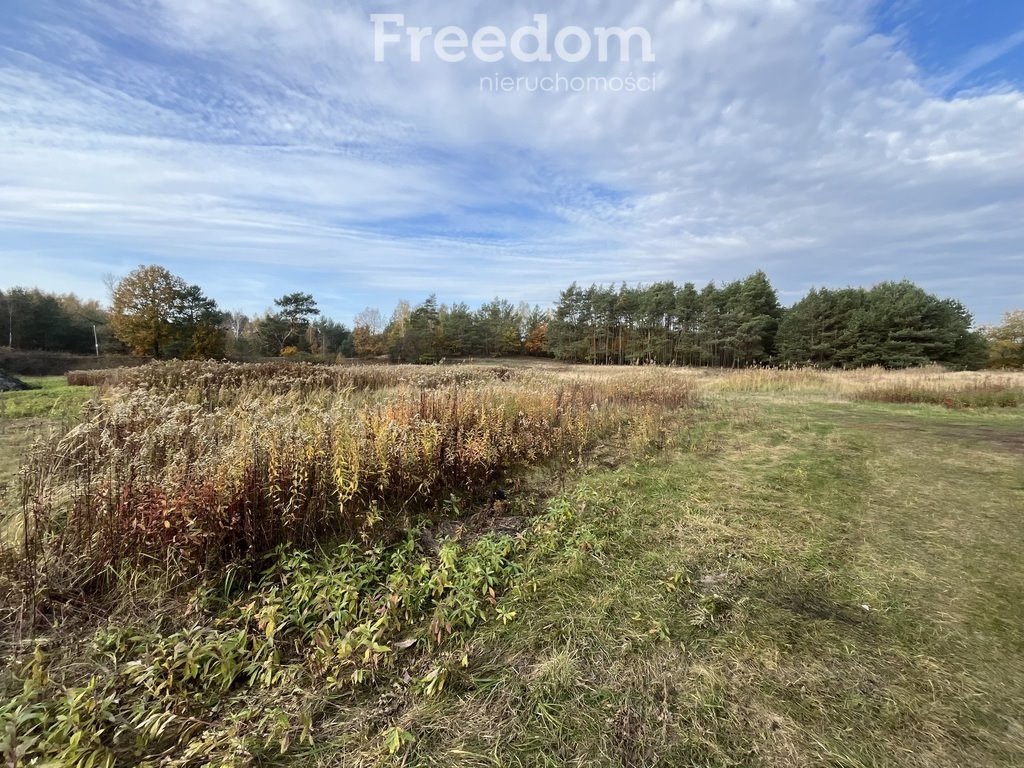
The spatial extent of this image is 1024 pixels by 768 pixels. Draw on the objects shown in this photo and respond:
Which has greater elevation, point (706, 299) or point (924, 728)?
→ point (706, 299)

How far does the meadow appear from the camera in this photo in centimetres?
154

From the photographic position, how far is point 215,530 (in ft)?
7.98

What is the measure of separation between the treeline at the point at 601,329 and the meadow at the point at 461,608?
22493 millimetres

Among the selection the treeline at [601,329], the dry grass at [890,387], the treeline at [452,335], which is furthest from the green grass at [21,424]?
the treeline at [452,335]

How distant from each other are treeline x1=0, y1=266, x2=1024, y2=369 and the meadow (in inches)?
886

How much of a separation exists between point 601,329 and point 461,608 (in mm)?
43849

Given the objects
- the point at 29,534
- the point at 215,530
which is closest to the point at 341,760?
the point at 215,530

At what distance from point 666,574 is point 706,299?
40.3 metres

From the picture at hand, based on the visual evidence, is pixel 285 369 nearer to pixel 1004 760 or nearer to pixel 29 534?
pixel 29 534

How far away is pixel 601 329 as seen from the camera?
4441cm

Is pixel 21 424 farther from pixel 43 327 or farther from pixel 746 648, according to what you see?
pixel 43 327

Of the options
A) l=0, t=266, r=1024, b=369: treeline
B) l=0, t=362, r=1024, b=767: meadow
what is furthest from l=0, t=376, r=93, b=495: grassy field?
l=0, t=266, r=1024, b=369: treeline

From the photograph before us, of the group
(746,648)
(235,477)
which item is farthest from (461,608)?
(235,477)

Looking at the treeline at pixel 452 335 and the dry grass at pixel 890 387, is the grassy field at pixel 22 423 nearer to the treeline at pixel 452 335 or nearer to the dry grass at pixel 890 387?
the dry grass at pixel 890 387
